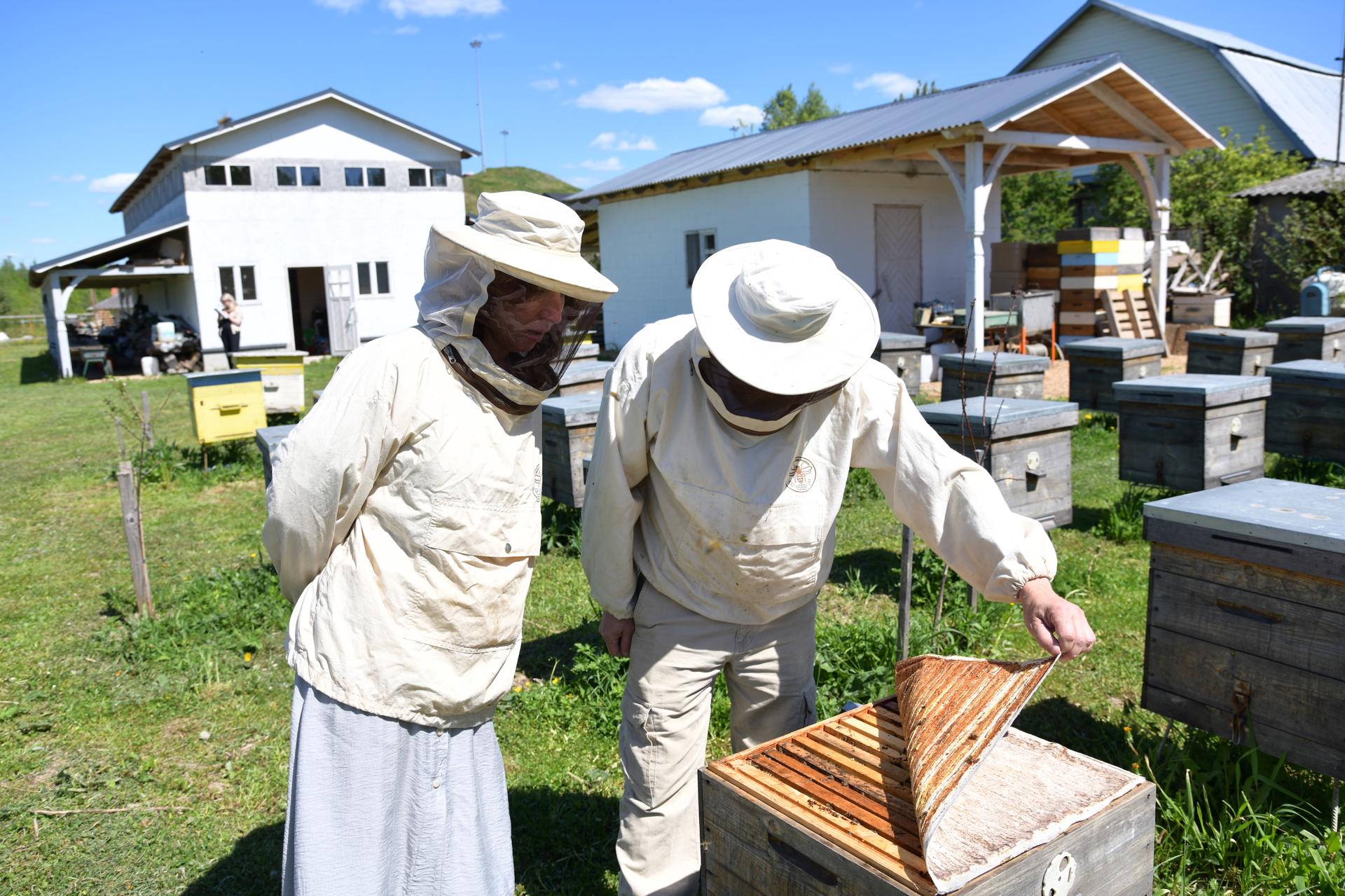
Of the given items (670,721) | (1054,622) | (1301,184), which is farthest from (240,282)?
(1054,622)

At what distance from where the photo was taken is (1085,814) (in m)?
1.56

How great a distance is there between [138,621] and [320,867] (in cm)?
346

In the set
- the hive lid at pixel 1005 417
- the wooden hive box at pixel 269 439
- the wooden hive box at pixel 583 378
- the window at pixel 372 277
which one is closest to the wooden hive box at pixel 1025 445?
the hive lid at pixel 1005 417

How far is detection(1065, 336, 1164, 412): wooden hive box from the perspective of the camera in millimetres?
7086

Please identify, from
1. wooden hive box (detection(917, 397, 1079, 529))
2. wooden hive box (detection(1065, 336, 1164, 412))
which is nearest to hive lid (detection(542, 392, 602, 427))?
wooden hive box (detection(917, 397, 1079, 529))

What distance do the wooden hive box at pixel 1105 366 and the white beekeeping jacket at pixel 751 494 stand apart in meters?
5.48

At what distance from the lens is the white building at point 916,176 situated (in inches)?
441

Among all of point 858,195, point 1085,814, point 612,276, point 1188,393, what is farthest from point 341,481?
point 612,276

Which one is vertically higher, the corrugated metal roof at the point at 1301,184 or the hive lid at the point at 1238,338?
the corrugated metal roof at the point at 1301,184

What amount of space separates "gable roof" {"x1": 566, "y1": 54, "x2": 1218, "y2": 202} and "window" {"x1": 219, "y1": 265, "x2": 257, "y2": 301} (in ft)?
26.7

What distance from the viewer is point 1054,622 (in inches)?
74.5

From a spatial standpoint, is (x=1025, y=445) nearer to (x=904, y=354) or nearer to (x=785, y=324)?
(x=785, y=324)

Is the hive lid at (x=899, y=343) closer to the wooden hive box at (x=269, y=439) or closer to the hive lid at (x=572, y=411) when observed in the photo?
the hive lid at (x=572, y=411)

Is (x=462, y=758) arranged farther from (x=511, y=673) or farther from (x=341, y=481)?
(x=341, y=481)
